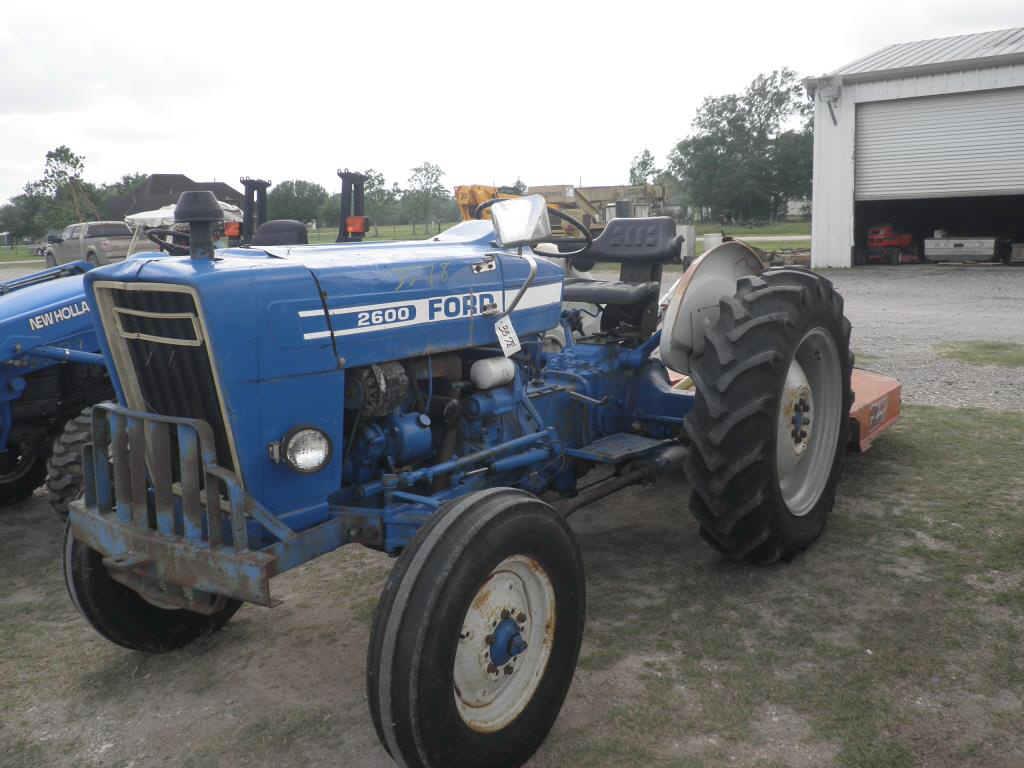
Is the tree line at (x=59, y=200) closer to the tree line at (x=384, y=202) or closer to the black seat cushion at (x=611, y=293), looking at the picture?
the tree line at (x=384, y=202)

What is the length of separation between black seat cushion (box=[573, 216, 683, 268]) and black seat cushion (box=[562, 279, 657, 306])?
0.17m

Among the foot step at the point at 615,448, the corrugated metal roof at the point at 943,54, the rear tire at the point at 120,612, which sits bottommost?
the rear tire at the point at 120,612

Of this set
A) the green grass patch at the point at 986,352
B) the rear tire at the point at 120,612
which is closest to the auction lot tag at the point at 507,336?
the rear tire at the point at 120,612

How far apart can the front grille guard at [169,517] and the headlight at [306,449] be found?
0.17 meters

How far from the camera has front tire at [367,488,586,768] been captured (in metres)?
2.21

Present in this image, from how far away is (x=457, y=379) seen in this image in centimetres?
322

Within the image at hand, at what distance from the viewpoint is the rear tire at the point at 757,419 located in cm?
341

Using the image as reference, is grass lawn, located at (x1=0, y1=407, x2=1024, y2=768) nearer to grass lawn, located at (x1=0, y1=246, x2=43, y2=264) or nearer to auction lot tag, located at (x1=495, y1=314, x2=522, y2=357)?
auction lot tag, located at (x1=495, y1=314, x2=522, y2=357)

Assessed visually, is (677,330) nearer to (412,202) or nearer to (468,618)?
(468,618)

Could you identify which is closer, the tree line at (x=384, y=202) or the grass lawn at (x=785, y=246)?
the grass lawn at (x=785, y=246)

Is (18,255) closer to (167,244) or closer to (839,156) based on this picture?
(839,156)

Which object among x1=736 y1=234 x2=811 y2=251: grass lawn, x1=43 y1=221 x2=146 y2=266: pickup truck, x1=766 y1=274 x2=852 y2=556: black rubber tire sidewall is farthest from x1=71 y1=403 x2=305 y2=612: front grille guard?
x1=736 y1=234 x2=811 y2=251: grass lawn

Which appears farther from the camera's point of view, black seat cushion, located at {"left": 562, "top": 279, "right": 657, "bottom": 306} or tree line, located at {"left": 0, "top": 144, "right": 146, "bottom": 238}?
tree line, located at {"left": 0, "top": 144, "right": 146, "bottom": 238}

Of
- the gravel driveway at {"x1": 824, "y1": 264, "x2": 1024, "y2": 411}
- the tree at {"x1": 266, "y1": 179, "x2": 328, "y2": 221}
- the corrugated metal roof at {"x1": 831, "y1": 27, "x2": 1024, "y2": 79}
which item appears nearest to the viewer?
the gravel driveway at {"x1": 824, "y1": 264, "x2": 1024, "y2": 411}
